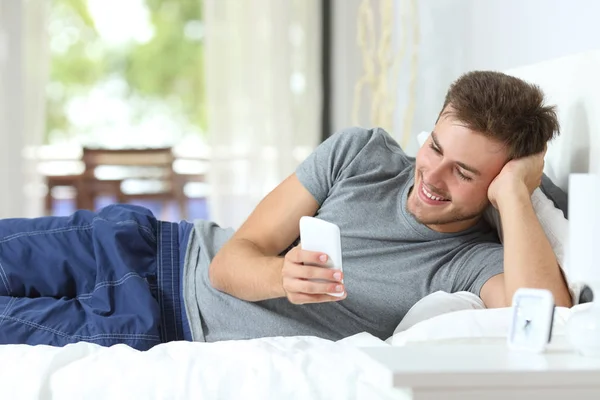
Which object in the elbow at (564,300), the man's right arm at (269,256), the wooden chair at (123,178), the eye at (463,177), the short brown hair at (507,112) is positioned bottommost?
the wooden chair at (123,178)

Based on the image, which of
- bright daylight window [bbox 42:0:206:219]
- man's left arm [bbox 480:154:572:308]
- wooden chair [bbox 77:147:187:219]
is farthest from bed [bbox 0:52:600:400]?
bright daylight window [bbox 42:0:206:219]

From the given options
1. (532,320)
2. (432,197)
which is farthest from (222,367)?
(432,197)

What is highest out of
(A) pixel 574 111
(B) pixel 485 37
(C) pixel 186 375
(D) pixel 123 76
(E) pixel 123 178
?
(B) pixel 485 37

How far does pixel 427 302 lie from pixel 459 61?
1860 mm

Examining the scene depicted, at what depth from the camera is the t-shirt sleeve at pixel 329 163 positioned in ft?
6.05

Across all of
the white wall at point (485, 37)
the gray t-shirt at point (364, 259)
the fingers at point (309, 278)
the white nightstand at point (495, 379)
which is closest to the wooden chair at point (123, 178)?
the white wall at point (485, 37)

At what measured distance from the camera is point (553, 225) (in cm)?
168

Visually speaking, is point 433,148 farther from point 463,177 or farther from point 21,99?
point 21,99

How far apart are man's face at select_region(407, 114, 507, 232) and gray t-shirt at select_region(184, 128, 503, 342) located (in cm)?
8

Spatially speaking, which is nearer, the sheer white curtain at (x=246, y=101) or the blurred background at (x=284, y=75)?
the blurred background at (x=284, y=75)

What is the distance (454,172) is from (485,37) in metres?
1.37

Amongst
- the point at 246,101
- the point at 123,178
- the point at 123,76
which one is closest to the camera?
the point at 246,101

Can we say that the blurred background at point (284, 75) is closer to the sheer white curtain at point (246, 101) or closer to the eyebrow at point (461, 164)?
the sheer white curtain at point (246, 101)

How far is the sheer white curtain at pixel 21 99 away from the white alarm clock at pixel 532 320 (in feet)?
13.1
